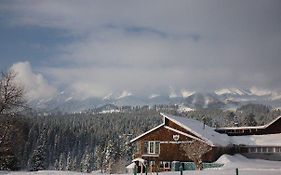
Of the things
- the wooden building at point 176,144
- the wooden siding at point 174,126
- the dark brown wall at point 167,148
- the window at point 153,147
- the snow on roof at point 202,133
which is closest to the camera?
the snow on roof at point 202,133

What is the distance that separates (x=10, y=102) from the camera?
3441cm

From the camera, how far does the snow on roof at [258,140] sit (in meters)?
46.4

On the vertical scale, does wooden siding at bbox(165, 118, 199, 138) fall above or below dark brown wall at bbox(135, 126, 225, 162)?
above

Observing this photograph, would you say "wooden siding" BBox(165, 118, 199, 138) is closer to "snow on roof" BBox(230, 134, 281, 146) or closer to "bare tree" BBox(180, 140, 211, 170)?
"bare tree" BBox(180, 140, 211, 170)

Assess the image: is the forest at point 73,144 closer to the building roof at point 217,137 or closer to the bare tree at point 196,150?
the building roof at point 217,137

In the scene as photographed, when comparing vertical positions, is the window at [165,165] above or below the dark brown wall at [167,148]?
below

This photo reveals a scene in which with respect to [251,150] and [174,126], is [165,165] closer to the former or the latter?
[174,126]

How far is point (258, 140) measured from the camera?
48.4 m

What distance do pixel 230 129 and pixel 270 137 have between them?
696cm

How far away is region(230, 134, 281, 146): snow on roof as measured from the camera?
4639 centimetres

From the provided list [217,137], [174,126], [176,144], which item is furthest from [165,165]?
[217,137]

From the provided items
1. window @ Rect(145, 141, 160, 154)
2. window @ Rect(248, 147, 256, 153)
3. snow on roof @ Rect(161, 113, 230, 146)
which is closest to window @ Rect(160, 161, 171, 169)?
window @ Rect(145, 141, 160, 154)

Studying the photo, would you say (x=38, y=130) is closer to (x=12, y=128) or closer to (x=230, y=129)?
(x=230, y=129)

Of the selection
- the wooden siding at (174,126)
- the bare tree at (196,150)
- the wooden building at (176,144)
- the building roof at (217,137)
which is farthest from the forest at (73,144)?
the bare tree at (196,150)
